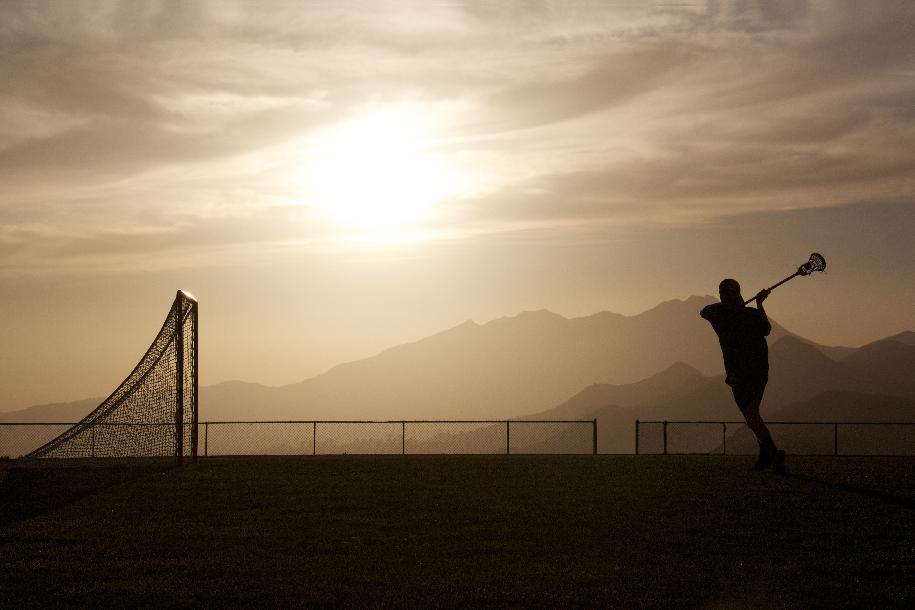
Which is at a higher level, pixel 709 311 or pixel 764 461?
pixel 709 311

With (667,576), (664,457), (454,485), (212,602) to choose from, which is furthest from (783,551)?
(664,457)

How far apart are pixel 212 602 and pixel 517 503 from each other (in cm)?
668

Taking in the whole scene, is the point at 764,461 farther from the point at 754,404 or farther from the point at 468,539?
the point at 468,539

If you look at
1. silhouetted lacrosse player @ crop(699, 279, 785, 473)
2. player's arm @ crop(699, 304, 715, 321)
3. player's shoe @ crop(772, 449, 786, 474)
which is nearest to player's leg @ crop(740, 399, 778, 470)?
silhouetted lacrosse player @ crop(699, 279, 785, 473)

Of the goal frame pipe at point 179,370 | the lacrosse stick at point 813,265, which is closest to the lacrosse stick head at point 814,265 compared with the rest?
the lacrosse stick at point 813,265

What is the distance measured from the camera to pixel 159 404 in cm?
2434

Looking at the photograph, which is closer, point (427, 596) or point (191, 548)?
point (427, 596)

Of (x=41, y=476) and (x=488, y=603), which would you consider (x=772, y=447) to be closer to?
(x=488, y=603)

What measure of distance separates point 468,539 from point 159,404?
14489mm

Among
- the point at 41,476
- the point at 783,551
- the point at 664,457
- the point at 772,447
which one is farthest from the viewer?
the point at 664,457

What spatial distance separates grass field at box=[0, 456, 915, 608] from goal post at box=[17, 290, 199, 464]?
11.5 feet

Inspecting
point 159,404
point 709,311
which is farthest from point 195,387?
point 709,311

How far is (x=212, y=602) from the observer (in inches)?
352

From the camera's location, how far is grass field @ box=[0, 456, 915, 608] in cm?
924
